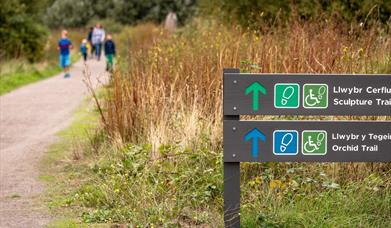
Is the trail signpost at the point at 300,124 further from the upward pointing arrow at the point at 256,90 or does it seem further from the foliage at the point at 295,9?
the foliage at the point at 295,9

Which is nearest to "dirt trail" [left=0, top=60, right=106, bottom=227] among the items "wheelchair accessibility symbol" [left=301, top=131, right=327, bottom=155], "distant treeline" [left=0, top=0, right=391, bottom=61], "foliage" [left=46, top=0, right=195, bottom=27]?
"wheelchair accessibility symbol" [left=301, top=131, right=327, bottom=155]

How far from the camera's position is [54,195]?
26.0 ft

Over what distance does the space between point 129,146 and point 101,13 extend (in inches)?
2150

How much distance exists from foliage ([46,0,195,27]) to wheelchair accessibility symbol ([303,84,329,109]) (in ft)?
161

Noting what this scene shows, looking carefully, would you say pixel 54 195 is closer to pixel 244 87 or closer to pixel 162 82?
pixel 162 82

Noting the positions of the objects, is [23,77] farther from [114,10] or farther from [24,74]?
[114,10]

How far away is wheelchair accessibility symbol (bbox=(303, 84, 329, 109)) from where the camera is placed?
5.99m

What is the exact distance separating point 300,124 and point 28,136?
706 cm

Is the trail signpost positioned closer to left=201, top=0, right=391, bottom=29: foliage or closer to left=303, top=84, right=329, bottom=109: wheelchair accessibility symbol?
left=303, top=84, right=329, bottom=109: wheelchair accessibility symbol

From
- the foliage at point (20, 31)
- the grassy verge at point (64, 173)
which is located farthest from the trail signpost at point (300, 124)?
the foliage at point (20, 31)

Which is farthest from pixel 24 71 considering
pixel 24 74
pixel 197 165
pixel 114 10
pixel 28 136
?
pixel 114 10

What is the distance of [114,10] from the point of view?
59.5 meters

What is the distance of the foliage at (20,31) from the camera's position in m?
27.0

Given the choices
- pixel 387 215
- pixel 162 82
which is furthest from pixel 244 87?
pixel 162 82
